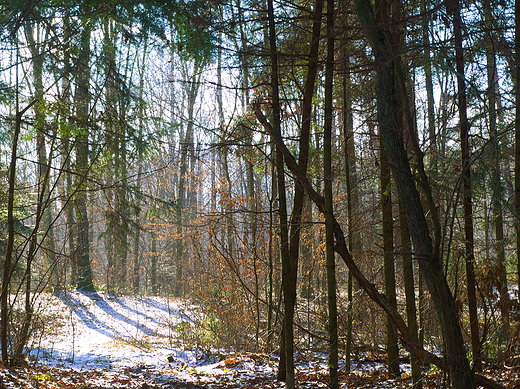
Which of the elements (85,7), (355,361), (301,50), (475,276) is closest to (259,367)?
(355,361)

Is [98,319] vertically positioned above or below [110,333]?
above

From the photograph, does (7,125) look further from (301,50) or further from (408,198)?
(408,198)

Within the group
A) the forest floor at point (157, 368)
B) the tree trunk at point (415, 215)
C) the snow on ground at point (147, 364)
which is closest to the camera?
the tree trunk at point (415, 215)

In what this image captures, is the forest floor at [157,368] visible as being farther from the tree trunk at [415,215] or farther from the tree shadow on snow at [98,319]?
the tree trunk at [415,215]

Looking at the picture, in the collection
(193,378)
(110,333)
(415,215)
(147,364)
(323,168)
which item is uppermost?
(323,168)

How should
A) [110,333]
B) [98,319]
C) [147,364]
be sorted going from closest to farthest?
[147,364] < [110,333] < [98,319]

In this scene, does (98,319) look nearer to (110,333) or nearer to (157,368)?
(110,333)

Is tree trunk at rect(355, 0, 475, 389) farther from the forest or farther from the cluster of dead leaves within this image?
the cluster of dead leaves

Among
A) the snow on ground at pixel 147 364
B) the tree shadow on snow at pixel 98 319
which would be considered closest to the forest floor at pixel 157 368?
the snow on ground at pixel 147 364

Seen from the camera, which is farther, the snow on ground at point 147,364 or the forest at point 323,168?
the snow on ground at point 147,364

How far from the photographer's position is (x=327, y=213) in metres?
4.34

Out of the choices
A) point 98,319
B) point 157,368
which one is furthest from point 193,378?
point 98,319

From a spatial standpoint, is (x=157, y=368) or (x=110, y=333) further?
(x=110, y=333)

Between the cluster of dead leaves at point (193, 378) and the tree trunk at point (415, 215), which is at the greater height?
the tree trunk at point (415, 215)
